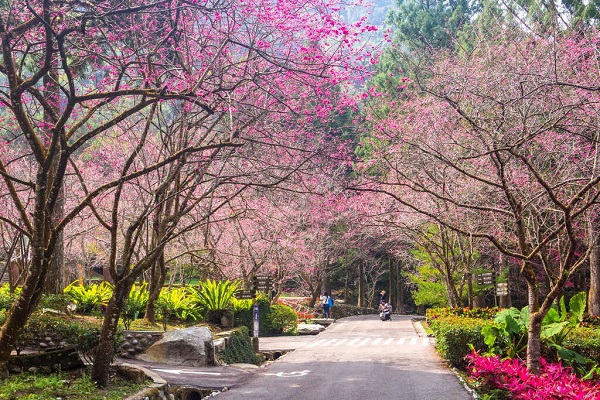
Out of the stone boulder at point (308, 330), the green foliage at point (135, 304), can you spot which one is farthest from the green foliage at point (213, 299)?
the stone boulder at point (308, 330)

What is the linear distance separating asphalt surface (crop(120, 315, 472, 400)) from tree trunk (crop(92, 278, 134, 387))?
187 centimetres

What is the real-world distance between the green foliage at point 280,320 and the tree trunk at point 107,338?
50.6ft

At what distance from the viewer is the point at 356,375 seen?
11.9 meters

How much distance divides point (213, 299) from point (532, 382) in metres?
11.5

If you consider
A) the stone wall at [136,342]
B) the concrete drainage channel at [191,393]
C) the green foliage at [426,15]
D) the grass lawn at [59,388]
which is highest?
the green foliage at [426,15]

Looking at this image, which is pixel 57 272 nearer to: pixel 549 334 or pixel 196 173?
pixel 196 173

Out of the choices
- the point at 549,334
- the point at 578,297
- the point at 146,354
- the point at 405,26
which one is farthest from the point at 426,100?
the point at 405,26

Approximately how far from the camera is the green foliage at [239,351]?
1514 cm

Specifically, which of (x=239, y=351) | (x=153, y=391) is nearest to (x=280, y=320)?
(x=239, y=351)

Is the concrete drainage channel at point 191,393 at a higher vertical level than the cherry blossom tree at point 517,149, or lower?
lower

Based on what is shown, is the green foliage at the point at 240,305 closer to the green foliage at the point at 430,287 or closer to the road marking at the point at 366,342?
the road marking at the point at 366,342

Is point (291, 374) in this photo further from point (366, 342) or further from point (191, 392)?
point (366, 342)

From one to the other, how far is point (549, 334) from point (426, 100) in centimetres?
937

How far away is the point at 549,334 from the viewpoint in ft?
34.4
